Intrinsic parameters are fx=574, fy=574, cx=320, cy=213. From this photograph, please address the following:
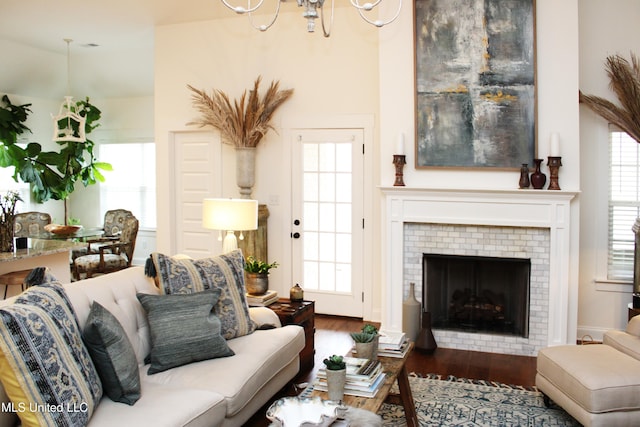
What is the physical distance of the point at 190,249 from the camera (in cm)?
647

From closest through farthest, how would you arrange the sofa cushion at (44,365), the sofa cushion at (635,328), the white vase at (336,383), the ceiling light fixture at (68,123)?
the sofa cushion at (44,365)
the white vase at (336,383)
the sofa cushion at (635,328)
the ceiling light fixture at (68,123)

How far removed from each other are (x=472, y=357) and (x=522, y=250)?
3.14ft

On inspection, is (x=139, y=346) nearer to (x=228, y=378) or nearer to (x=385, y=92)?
(x=228, y=378)

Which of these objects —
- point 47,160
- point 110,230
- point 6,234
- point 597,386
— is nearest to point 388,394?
point 597,386

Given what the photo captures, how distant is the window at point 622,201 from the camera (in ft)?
15.8

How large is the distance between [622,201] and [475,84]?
1610 mm

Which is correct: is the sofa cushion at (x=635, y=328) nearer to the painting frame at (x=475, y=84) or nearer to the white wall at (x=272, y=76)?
the painting frame at (x=475, y=84)

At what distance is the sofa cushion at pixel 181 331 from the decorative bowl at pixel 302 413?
0.88m

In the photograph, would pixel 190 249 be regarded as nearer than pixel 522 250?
No

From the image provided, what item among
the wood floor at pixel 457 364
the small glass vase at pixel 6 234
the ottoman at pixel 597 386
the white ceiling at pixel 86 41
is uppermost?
the white ceiling at pixel 86 41

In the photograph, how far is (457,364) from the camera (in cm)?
442

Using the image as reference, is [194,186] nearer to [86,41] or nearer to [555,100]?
[86,41]

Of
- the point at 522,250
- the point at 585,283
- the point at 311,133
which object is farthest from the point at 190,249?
the point at 585,283

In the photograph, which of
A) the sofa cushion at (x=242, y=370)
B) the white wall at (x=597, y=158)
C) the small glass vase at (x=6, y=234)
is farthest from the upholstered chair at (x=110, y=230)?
the white wall at (x=597, y=158)
